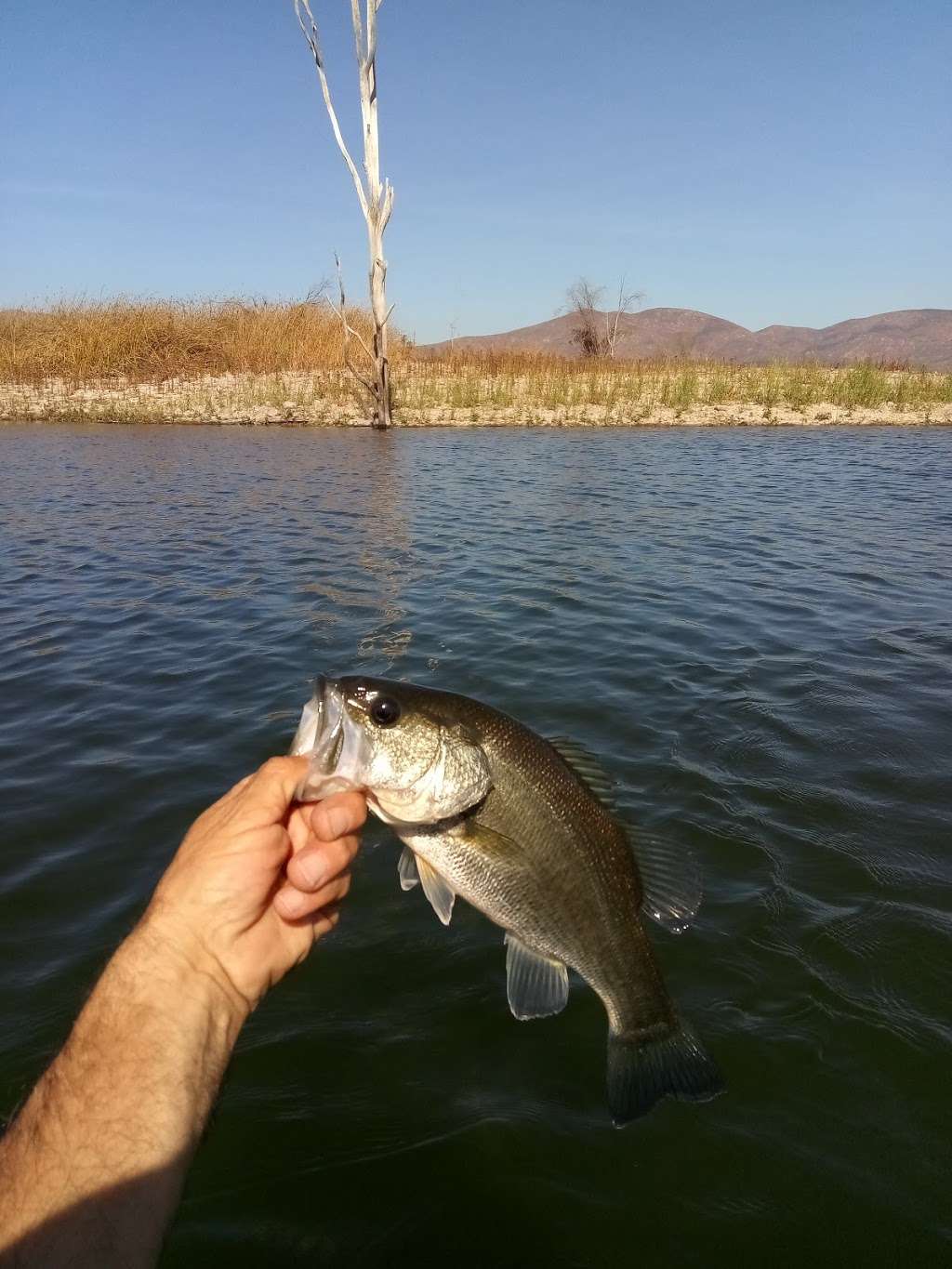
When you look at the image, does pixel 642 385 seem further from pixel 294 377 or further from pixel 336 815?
pixel 336 815

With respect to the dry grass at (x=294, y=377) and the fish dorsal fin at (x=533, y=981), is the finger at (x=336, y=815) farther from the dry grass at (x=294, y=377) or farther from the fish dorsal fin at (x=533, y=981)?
the dry grass at (x=294, y=377)

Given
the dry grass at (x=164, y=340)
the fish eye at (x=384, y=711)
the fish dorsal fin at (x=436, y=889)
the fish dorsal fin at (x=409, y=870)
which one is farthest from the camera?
the dry grass at (x=164, y=340)

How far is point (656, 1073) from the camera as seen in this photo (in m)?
2.36

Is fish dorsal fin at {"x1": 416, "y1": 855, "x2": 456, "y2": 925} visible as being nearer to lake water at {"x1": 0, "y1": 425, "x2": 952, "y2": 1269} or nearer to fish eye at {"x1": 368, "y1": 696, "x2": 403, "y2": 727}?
fish eye at {"x1": 368, "y1": 696, "x2": 403, "y2": 727}

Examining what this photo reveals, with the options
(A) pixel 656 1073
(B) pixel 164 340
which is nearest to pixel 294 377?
(B) pixel 164 340

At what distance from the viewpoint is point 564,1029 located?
326 centimetres

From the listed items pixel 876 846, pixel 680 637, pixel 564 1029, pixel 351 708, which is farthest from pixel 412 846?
pixel 680 637

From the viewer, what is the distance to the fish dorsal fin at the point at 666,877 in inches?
97.7

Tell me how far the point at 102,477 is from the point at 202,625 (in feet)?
34.1

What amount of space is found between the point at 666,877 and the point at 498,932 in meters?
1.57

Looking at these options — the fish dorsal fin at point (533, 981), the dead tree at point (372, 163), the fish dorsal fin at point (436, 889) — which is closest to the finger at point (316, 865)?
the fish dorsal fin at point (436, 889)

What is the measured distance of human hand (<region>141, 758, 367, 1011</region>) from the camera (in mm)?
2162

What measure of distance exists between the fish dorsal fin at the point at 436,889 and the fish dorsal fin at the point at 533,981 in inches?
9.9

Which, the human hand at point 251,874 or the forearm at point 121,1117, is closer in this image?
the forearm at point 121,1117
